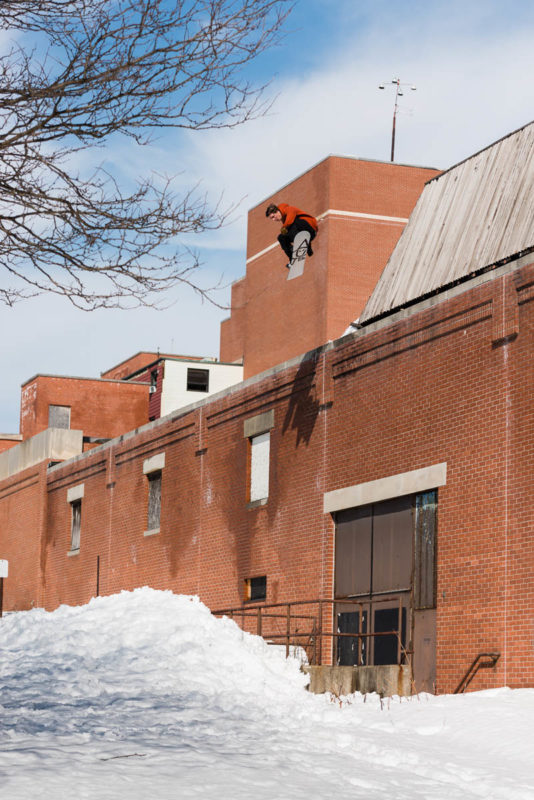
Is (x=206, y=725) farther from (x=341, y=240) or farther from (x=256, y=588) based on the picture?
(x=341, y=240)

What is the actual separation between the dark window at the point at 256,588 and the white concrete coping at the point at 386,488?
3250 mm

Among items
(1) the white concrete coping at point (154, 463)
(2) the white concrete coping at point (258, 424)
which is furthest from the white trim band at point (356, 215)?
(2) the white concrete coping at point (258, 424)

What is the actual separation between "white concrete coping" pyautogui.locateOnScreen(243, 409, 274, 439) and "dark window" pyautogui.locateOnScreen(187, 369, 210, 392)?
29.9 m

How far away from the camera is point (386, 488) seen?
22.0m

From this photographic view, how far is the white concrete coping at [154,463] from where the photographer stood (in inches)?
1265

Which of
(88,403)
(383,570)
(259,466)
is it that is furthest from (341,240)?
(383,570)

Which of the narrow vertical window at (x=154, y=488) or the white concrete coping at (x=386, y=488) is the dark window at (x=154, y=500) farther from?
the white concrete coping at (x=386, y=488)

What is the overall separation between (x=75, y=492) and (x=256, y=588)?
12968 millimetres

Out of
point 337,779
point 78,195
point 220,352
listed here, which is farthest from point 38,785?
point 220,352

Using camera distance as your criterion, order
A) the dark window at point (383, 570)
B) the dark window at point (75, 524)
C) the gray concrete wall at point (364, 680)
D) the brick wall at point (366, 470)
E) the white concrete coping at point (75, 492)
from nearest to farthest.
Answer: the brick wall at point (366, 470) → the gray concrete wall at point (364, 680) → the dark window at point (383, 570) → the white concrete coping at point (75, 492) → the dark window at point (75, 524)

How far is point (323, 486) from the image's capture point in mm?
24219

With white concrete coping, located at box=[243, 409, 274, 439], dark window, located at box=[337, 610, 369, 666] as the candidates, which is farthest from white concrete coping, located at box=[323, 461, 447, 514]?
white concrete coping, located at box=[243, 409, 274, 439]

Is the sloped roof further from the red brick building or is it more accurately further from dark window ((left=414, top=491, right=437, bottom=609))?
dark window ((left=414, top=491, right=437, bottom=609))

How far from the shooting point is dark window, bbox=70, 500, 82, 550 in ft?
124
